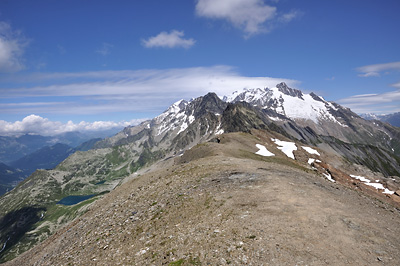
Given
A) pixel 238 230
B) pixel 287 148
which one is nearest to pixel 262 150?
pixel 287 148

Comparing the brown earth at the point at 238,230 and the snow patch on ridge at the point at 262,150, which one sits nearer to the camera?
the brown earth at the point at 238,230

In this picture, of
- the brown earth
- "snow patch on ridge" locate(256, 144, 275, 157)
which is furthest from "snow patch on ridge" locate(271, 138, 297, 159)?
the brown earth

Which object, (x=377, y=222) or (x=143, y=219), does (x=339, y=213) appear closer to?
(x=377, y=222)

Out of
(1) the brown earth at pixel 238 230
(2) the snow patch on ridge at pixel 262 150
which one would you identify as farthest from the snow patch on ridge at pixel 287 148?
(1) the brown earth at pixel 238 230

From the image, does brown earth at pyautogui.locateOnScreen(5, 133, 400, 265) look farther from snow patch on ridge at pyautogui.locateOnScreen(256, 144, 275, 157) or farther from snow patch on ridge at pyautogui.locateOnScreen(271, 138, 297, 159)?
snow patch on ridge at pyautogui.locateOnScreen(271, 138, 297, 159)

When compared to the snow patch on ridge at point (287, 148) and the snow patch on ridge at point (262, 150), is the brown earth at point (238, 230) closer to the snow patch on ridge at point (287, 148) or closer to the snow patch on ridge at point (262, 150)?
the snow patch on ridge at point (262, 150)

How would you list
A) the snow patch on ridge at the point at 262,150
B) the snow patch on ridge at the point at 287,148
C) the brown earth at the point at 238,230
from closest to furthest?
the brown earth at the point at 238,230 < the snow patch on ridge at the point at 262,150 < the snow patch on ridge at the point at 287,148

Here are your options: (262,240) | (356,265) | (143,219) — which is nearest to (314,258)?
(356,265)

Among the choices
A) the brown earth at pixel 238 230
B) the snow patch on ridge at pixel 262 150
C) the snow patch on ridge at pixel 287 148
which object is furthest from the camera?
the snow patch on ridge at pixel 287 148

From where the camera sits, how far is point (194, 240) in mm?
15305

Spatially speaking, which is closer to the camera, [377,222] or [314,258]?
[314,258]

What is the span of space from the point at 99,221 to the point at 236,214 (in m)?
17.2

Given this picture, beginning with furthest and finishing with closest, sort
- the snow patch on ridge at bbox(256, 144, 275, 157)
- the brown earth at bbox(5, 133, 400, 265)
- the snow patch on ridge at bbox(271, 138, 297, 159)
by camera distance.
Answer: the snow patch on ridge at bbox(271, 138, 297, 159), the snow patch on ridge at bbox(256, 144, 275, 157), the brown earth at bbox(5, 133, 400, 265)

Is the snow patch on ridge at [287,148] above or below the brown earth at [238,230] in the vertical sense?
below
